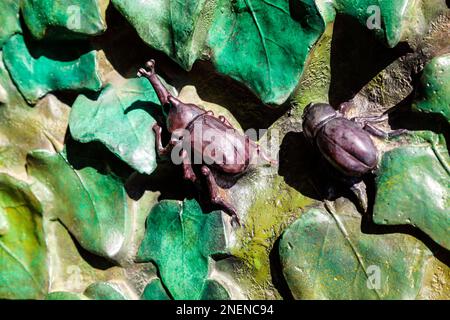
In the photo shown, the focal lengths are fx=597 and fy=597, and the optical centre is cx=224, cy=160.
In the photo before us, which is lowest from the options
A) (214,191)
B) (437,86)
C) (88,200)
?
(88,200)

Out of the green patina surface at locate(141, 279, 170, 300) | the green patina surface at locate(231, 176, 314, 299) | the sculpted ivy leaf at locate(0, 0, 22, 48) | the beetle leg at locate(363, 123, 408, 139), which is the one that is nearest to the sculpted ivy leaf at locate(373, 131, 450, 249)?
the beetle leg at locate(363, 123, 408, 139)

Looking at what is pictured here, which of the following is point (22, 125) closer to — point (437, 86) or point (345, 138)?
point (345, 138)

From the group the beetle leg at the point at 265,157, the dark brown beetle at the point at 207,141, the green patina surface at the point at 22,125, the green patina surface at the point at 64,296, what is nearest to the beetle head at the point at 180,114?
the dark brown beetle at the point at 207,141

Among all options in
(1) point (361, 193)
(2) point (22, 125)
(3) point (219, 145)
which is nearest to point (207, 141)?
(3) point (219, 145)

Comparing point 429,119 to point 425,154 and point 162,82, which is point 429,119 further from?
point 162,82

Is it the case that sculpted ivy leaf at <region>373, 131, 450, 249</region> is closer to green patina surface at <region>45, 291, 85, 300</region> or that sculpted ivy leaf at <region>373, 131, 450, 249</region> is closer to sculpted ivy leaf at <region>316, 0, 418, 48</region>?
sculpted ivy leaf at <region>316, 0, 418, 48</region>

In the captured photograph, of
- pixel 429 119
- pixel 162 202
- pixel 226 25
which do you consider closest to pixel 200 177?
pixel 162 202
